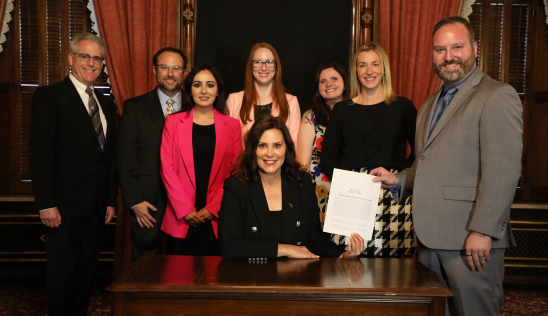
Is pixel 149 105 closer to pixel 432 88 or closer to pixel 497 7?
pixel 432 88

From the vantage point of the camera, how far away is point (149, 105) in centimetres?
324

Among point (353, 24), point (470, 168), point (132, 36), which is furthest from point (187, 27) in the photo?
point (470, 168)

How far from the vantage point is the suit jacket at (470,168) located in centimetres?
190

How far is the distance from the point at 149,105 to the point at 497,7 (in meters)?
3.52

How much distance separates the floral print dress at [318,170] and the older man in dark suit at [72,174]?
54.4 inches

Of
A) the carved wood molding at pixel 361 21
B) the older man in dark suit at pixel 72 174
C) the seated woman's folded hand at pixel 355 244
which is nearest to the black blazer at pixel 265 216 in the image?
the seated woman's folded hand at pixel 355 244

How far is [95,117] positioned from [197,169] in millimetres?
766

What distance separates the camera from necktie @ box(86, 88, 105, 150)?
3076mm

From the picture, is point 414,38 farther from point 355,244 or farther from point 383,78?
point 355,244

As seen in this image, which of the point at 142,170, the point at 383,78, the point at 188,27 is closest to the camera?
the point at 383,78

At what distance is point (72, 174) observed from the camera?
2.97 metres

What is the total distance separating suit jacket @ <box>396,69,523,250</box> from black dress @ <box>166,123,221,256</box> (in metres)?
1.41

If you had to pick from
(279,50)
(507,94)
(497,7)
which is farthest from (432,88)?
(507,94)

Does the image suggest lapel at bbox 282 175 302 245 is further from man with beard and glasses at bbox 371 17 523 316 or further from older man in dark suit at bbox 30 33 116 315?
older man in dark suit at bbox 30 33 116 315
